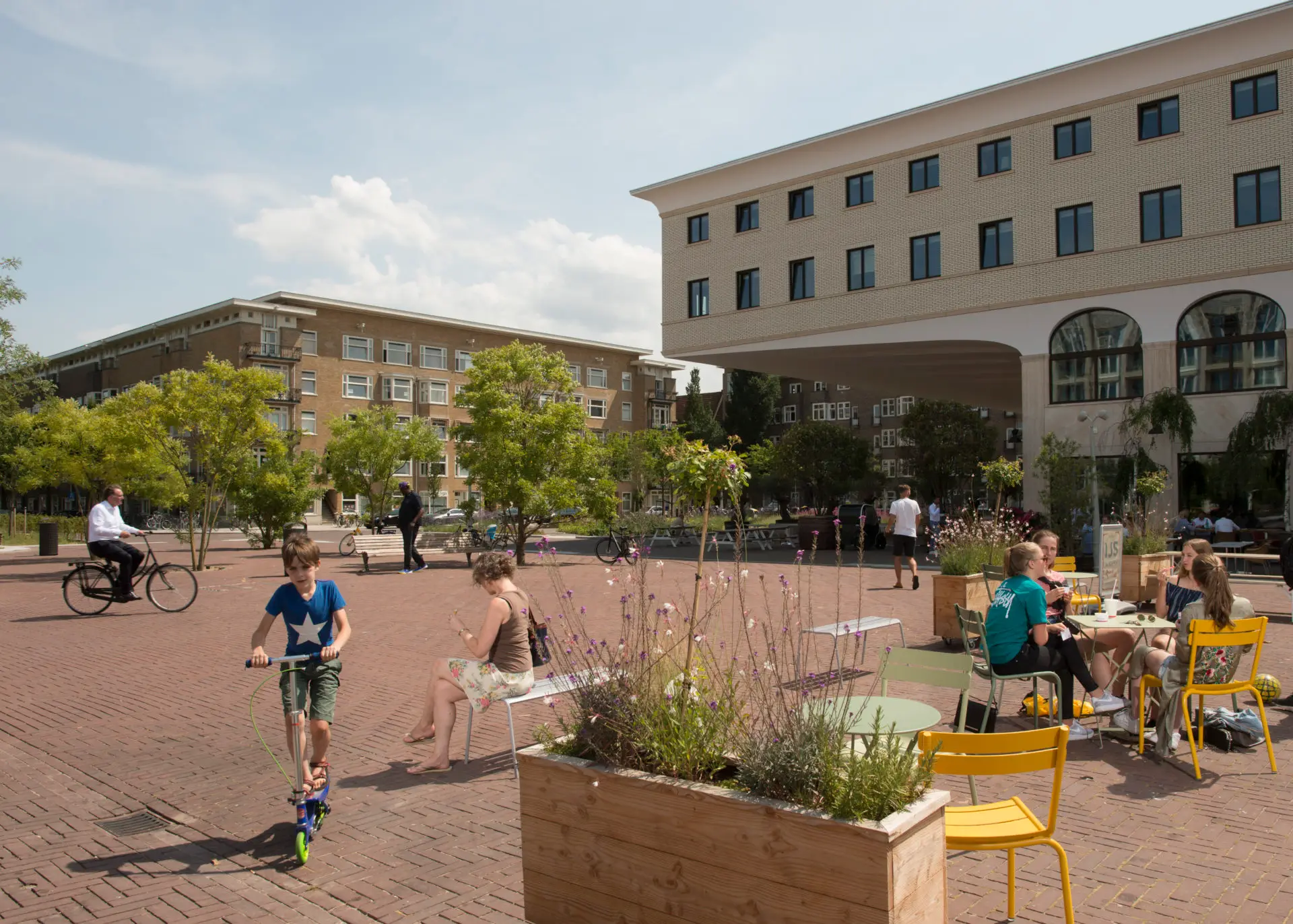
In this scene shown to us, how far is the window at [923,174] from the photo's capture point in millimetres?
30719

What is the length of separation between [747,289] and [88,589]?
2472 cm

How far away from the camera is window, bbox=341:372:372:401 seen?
2621 inches

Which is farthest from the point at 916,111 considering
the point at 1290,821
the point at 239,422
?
the point at 1290,821

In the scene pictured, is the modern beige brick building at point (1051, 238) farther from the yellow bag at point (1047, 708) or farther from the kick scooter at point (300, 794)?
the kick scooter at point (300, 794)

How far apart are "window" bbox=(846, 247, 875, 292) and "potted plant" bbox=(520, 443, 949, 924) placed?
29.1m

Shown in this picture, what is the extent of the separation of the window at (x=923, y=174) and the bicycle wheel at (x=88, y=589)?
2551 centimetres

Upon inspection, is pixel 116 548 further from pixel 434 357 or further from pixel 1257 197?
pixel 434 357

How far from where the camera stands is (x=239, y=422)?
73.7 feet

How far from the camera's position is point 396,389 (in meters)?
69.0

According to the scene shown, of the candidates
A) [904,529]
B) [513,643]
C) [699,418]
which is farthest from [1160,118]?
[699,418]

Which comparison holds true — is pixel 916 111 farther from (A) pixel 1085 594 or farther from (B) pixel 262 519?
(B) pixel 262 519

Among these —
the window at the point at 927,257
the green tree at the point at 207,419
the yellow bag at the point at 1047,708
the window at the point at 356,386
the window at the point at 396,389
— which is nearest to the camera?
the yellow bag at the point at 1047,708

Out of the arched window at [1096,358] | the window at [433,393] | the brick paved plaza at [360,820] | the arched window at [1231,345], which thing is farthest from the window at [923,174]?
the window at [433,393]

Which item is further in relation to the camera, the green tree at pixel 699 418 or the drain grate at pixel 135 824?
the green tree at pixel 699 418
